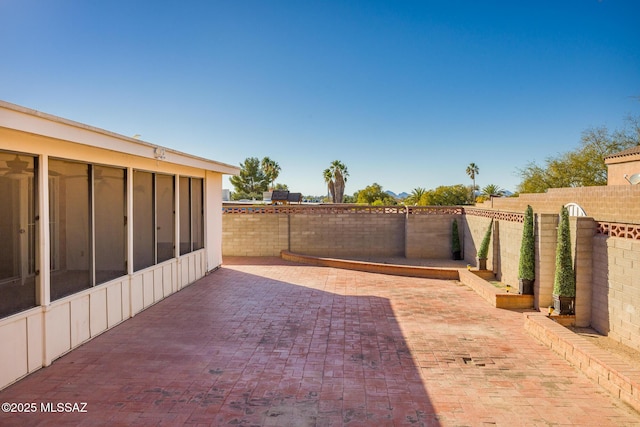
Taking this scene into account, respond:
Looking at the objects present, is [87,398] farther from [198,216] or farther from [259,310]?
[198,216]

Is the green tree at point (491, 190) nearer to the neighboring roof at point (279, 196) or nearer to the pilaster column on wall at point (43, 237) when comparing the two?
the neighboring roof at point (279, 196)

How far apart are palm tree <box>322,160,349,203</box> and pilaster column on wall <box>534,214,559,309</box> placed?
122 ft

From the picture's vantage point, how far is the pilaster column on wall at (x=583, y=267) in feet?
24.3

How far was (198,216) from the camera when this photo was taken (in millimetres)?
10914

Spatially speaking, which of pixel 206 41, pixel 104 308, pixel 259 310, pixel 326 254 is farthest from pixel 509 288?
pixel 206 41

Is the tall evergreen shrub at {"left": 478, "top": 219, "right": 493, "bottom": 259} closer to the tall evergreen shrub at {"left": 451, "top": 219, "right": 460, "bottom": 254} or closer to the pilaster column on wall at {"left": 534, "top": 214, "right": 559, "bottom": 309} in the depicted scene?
the pilaster column on wall at {"left": 534, "top": 214, "right": 559, "bottom": 309}

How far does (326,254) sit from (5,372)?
12502 millimetres

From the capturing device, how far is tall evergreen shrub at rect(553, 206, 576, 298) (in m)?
7.45

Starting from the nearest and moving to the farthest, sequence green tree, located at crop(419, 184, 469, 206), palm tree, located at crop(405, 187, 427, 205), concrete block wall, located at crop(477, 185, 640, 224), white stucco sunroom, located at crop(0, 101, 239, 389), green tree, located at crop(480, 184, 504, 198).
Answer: white stucco sunroom, located at crop(0, 101, 239, 389), concrete block wall, located at crop(477, 185, 640, 224), green tree, located at crop(419, 184, 469, 206), palm tree, located at crop(405, 187, 427, 205), green tree, located at crop(480, 184, 504, 198)

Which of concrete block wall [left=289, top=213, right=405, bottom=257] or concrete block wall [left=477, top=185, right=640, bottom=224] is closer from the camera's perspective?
concrete block wall [left=477, top=185, right=640, bottom=224]

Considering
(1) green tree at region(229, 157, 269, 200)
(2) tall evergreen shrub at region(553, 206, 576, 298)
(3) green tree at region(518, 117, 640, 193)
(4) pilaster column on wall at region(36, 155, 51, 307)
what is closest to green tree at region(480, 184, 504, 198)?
(3) green tree at region(518, 117, 640, 193)

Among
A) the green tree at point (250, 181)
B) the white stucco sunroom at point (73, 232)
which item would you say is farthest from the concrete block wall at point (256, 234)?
the green tree at point (250, 181)

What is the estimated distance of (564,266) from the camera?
7488mm

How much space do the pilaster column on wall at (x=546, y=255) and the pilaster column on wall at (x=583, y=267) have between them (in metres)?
0.77
